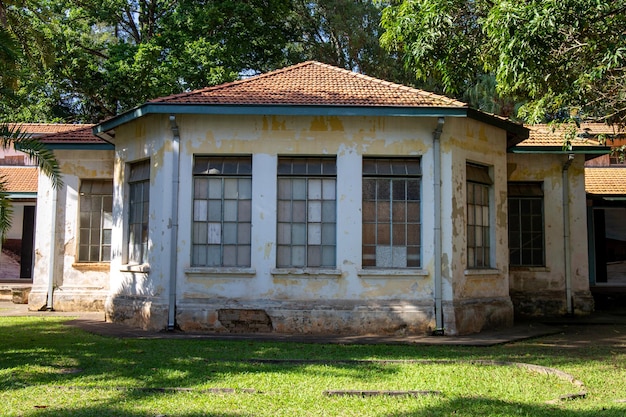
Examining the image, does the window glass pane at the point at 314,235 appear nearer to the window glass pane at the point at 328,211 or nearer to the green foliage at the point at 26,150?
the window glass pane at the point at 328,211

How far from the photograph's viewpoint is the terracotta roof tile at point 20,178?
21.3 metres

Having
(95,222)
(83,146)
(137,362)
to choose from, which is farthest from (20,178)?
(137,362)

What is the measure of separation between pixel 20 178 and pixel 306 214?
1337 centimetres

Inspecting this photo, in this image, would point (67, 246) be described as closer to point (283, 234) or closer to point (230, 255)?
point (230, 255)

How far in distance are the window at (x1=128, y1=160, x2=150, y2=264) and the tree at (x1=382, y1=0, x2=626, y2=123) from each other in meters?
5.76

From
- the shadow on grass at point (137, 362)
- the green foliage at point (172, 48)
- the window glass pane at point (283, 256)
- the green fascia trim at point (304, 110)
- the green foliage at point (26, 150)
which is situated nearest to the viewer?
the shadow on grass at point (137, 362)

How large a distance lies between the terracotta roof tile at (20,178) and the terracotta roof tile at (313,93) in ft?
32.3

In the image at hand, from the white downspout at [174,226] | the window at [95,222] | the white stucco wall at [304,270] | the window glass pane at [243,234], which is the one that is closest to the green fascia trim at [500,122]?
the white stucco wall at [304,270]

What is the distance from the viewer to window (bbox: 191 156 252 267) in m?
13.3

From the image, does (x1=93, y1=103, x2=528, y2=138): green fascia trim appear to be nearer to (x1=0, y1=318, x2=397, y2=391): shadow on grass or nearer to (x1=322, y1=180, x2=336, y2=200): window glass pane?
(x1=322, y1=180, x2=336, y2=200): window glass pane

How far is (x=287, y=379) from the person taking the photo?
8.30 meters

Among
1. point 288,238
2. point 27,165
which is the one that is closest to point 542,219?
point 288,238

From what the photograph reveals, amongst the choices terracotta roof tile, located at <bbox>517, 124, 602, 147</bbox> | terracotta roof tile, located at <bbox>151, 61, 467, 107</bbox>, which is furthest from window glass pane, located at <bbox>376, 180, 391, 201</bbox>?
terracotta roof tile, located at <bbox>517, 124, 602, 147</bbox>

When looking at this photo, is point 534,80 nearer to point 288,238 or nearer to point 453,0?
point 453,0
